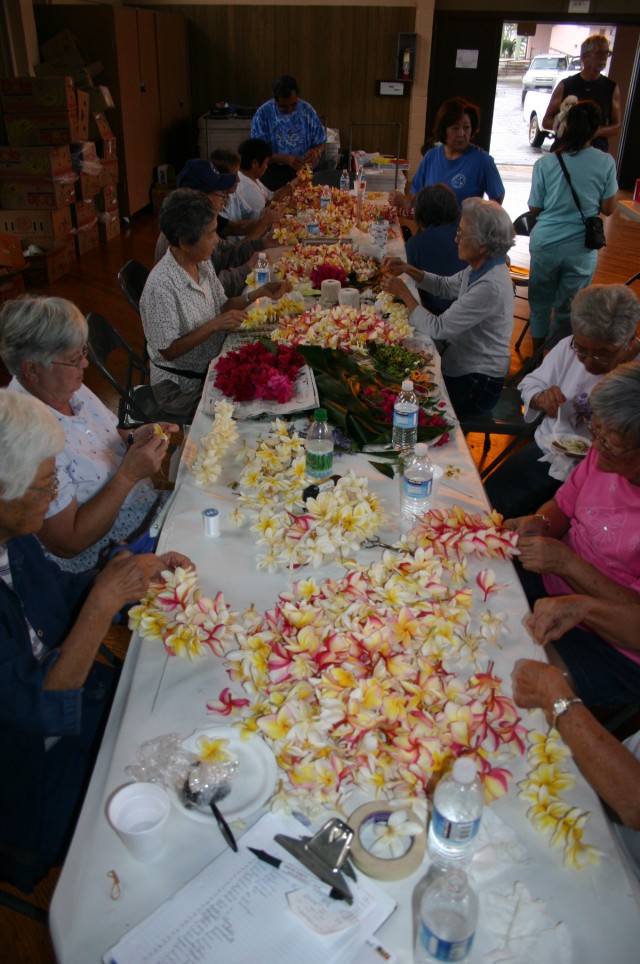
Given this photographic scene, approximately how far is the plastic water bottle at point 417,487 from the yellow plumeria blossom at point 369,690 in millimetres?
342

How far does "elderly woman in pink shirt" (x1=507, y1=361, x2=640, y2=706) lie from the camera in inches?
70.7

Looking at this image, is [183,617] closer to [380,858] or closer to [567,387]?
[380,858]

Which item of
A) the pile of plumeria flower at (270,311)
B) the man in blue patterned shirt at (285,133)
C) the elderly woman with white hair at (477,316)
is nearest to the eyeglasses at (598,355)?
the elderly woman with white hair at (477,316)

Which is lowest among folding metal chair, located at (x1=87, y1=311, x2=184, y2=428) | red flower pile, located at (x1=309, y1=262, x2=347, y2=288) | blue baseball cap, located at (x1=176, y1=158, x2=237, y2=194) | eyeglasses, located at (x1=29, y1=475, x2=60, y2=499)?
folding metal chair, located at (x1=87, y1=311, x2=184, y2=428)

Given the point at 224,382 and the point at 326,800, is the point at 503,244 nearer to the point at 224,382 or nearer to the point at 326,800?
the point at 224,382

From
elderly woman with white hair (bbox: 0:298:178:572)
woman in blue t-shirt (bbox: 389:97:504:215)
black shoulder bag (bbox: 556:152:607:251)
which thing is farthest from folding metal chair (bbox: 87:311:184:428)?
woman in blue t-shirt (bbox: 389:97:504:215)

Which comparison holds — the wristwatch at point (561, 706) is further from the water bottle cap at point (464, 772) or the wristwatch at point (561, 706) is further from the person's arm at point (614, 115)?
the person's arm at point (614, 115)

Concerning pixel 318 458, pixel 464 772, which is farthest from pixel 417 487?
pixel 464 772

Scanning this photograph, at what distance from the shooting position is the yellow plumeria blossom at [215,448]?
7.03 feet

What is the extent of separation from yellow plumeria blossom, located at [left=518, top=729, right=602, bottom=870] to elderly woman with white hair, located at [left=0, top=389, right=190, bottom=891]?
87cm

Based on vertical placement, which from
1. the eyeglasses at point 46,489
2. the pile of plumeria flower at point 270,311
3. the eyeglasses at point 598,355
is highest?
the eyeglasses at point 46,489

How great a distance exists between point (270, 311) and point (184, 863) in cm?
275

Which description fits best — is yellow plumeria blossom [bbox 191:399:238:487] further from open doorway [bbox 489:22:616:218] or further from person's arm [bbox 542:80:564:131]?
open doorway [bbox 489:22:616:218]

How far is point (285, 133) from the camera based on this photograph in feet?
21.8
